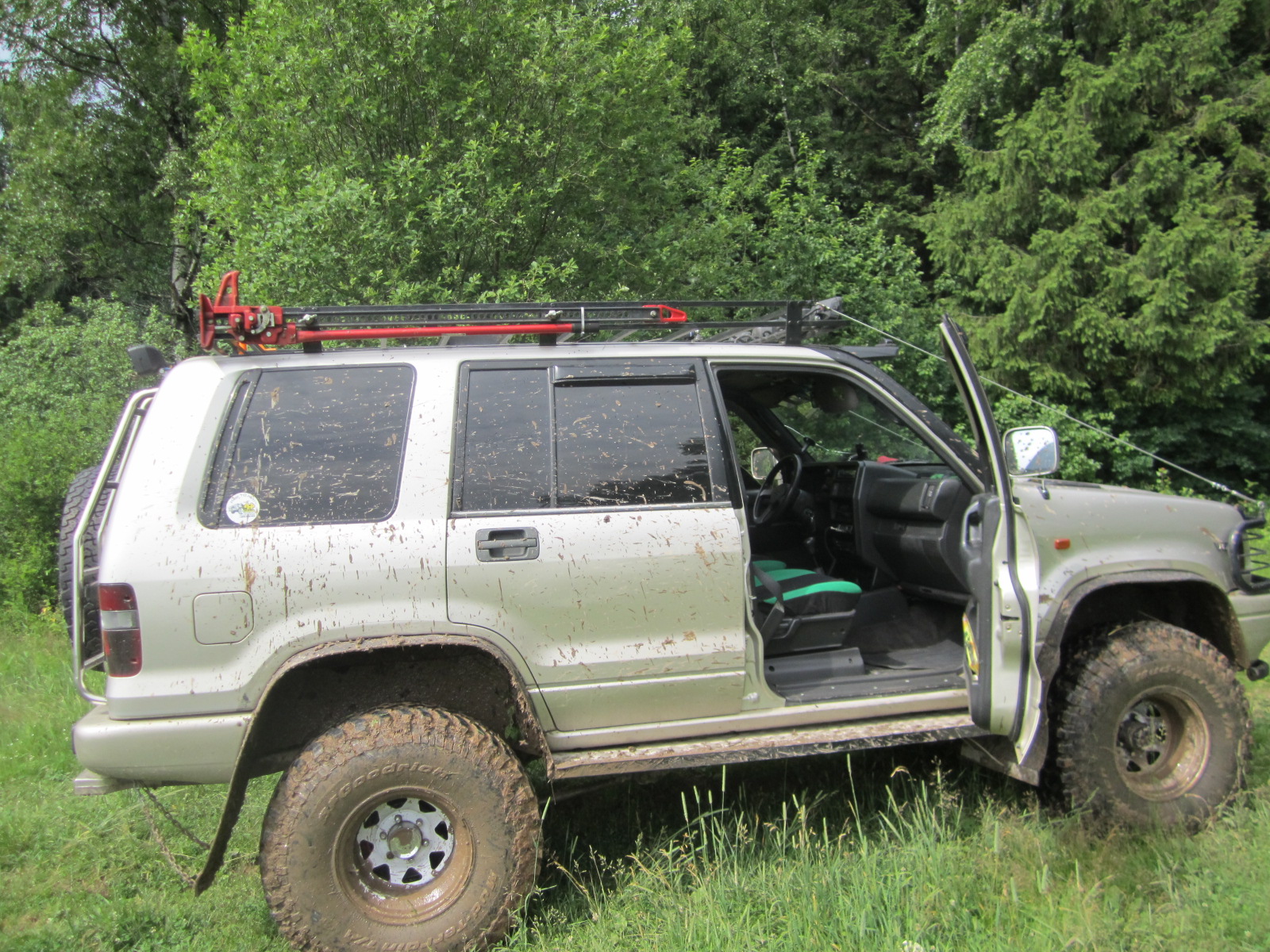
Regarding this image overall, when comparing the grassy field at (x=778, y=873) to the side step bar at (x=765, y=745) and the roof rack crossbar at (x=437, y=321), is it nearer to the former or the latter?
the side step bar at (x=765, y=745)

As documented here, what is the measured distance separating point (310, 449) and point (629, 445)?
1170mm

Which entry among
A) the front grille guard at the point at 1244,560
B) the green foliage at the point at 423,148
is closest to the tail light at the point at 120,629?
the green foliage at the point at 423,148

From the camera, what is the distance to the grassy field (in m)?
2.98

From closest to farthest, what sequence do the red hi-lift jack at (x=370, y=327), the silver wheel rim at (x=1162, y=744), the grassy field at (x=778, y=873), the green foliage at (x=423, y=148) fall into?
the grassy field at (x=778, y=873)
the red hi-lift jack at (x=370, y=327)
the silver wheel rim at (x=1162, y=744)
the green foliage at (x=423, y=148)

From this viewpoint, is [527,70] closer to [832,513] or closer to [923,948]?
[832,513]

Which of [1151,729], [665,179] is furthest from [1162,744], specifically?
[665,179]

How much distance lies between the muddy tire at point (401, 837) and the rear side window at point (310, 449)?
2.55ft

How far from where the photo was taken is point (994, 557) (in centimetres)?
347

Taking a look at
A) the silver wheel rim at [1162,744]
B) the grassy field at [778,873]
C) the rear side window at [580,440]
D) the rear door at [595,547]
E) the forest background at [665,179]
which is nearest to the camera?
the grassy field at [778,873]

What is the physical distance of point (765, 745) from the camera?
3.41 meters

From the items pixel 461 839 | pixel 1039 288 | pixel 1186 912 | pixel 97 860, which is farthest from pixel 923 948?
pixel 1039 288

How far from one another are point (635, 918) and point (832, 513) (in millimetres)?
2524

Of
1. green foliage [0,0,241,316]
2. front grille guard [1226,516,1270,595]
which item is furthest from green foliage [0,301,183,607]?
front grille guard [1226,516,1270,595]

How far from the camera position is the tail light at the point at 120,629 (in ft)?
9.79
